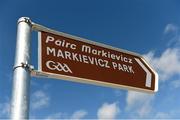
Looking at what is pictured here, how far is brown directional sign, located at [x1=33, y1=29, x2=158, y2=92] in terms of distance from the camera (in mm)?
3459

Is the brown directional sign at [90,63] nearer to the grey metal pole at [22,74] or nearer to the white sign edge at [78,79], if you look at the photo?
the white sign edge at [78,79]

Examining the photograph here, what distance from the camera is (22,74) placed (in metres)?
3.00

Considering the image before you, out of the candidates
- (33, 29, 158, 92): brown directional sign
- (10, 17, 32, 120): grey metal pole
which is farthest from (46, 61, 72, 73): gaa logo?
(10, 17, 32, 120): grey metal pole

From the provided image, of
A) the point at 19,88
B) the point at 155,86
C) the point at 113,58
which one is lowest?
the point at 19,88

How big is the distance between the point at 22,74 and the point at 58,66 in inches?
21.4

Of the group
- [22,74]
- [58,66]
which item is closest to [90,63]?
[58,66]

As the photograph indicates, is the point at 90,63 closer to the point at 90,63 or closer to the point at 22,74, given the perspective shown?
the point at 90,63

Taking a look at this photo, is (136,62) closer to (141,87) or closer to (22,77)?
(141,87)

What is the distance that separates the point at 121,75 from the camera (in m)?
3.95

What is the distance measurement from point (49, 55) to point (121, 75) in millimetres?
955

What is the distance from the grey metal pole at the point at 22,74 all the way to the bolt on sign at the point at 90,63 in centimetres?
A: 21

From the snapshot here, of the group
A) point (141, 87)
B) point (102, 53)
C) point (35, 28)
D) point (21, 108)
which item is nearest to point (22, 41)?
point (35, 28)

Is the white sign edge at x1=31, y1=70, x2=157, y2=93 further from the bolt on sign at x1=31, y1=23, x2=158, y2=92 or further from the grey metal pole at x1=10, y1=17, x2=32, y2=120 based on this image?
the grey metal pole at x1=10, y1=17, x2=32, y2=120

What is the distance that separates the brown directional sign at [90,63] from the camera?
346 cm
